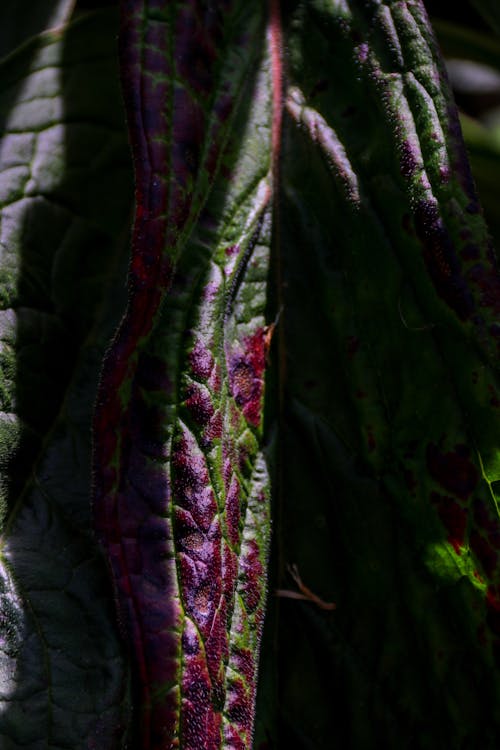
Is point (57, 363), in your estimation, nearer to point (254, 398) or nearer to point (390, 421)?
point (254, 398)

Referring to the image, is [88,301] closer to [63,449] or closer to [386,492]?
[63,449]

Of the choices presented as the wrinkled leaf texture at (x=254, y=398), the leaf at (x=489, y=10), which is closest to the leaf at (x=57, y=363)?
the wrinkled leaf texture at (x=254, y=398)

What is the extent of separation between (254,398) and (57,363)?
0.18m

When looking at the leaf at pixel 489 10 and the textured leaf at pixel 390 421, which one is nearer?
the textured leaf at pixel 390 421

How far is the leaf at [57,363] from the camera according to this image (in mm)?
549

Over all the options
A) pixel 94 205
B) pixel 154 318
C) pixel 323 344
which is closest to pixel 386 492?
pixel 323 344

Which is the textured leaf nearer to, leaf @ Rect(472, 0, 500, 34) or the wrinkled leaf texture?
the wrinkled leaf texture

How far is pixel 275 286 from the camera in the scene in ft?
2.24

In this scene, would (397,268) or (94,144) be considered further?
(94,144)

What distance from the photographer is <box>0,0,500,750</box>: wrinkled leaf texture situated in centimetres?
53

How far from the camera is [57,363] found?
67 centimetres

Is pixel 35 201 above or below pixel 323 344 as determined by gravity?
above

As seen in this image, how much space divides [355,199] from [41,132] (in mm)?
318

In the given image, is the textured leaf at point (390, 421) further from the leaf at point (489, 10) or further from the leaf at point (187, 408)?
the leaf at point (489, 10)
